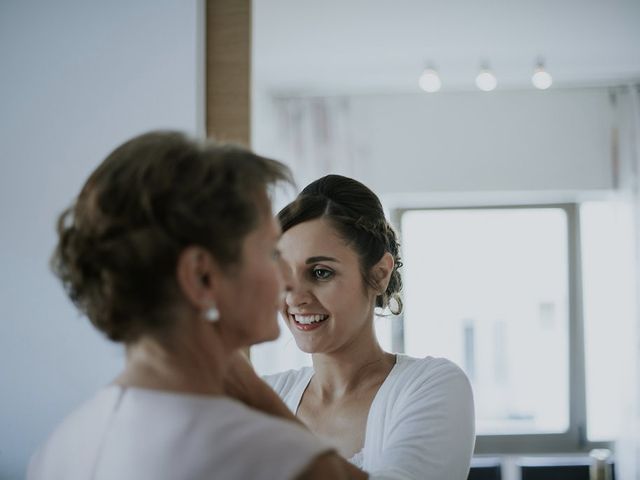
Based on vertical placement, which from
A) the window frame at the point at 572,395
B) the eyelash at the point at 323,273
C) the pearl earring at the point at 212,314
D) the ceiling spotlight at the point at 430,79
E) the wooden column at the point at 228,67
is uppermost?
the ceiling spotlight at the point at 430,79

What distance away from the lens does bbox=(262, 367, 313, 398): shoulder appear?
1.63 meters

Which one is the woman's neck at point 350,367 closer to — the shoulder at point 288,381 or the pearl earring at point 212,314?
the shoulder at point 288,381

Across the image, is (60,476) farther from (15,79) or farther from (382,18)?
(382,18)

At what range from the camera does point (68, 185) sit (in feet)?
7.37

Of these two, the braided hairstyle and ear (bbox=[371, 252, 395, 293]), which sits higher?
the braided hairstyle

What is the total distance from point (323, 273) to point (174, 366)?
32.1 inches

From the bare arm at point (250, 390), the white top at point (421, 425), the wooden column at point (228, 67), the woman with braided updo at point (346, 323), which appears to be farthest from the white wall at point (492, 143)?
the bare arm at point (250, 390)

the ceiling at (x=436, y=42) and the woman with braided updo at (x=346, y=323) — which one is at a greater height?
the ceiling at (x=436, y=42)

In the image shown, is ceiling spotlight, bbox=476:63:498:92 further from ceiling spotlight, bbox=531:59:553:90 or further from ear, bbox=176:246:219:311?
ear, bbox=176:246:219:311

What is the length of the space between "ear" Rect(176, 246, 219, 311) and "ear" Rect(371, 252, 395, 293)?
2.92 feet

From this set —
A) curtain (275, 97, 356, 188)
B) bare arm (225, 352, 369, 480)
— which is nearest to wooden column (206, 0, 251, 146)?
bare arm (225, 352, 369, 480)

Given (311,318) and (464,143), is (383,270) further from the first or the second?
(464,143)

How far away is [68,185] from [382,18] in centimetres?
177

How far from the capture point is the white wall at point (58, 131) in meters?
2.22
